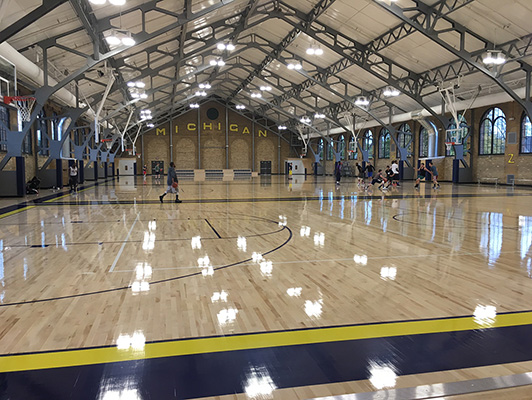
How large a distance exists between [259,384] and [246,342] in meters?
0.70

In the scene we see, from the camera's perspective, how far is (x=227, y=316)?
4.19m

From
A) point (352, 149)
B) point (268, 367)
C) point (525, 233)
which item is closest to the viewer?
point (268, 367)

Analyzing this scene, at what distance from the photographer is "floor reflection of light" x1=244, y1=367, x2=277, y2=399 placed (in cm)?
276

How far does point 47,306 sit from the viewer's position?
4516 millimetres

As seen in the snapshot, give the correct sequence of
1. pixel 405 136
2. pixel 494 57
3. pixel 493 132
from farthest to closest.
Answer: pixel 405 136 < pixel 493 132 < pixel 494 57

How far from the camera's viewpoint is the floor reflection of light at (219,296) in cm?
472

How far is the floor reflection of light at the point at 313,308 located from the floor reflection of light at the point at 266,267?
1261 millimetres

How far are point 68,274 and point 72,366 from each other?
3.03m

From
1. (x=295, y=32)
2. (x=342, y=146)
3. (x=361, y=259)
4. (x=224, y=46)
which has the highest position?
(x=295, y=32)

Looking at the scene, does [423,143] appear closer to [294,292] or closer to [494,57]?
[494,57]

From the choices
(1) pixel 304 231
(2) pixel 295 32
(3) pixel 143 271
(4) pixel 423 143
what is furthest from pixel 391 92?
(3) pixel 143 271

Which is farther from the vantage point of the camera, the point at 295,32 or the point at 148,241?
the point at 295,32

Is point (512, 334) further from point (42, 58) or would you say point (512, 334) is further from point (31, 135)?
point (31, 135)

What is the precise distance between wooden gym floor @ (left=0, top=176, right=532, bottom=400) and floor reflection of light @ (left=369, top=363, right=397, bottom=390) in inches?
0.5
